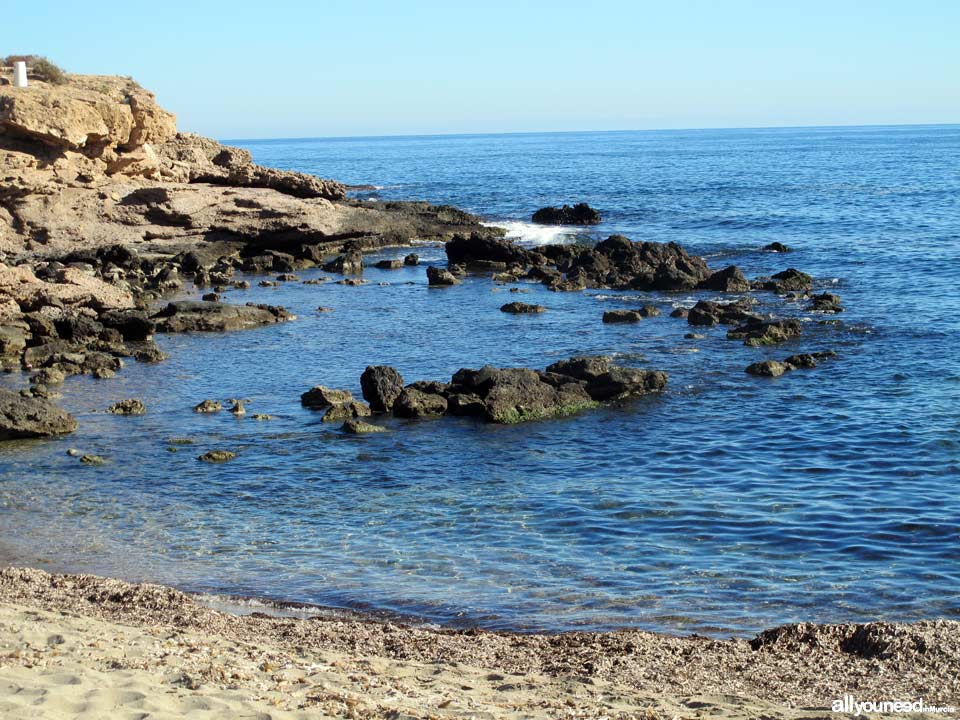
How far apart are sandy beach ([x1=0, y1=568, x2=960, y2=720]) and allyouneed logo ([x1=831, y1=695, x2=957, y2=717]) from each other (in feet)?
0.44

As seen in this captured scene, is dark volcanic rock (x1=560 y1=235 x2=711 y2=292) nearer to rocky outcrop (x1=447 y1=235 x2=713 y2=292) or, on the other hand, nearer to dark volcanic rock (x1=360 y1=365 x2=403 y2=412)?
rocky outcrop (x1=447 y1=235 x2=713 y2=292)

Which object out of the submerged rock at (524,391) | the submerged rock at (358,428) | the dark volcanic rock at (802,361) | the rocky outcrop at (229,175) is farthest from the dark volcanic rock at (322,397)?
the rocky outcrop at (229,175)

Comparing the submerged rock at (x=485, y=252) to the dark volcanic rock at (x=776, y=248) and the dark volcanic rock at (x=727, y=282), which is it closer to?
the dark volcanic rock at (x=727, y=282)

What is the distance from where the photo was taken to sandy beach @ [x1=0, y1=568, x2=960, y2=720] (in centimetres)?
867

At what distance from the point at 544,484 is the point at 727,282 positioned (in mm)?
21718

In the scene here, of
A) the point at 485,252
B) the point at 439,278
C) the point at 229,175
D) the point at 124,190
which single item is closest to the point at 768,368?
the point at 439,278

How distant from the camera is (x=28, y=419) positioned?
20.7 metres

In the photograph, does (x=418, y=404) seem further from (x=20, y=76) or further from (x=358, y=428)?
(x=20, y=76)

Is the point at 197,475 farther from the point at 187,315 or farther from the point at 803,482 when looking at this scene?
the point at 187,315

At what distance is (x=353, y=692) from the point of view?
362 inches

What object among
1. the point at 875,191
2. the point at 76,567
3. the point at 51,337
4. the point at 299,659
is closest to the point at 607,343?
the point at 51,337

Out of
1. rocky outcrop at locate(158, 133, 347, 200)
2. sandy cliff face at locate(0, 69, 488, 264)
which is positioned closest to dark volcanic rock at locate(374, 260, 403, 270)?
sandy cliff face at locate(0, 69, 488, 264)

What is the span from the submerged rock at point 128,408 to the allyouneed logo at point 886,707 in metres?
16.8

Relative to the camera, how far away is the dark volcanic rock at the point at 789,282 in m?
36.7
